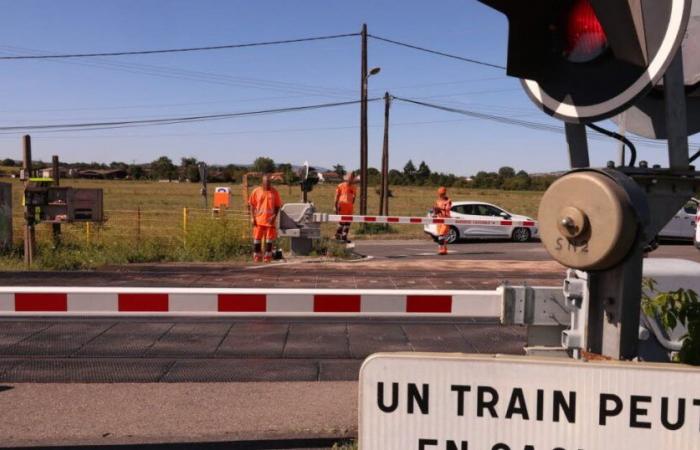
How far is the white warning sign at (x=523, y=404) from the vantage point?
73.9 inches

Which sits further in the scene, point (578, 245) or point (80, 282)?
point (80, 282)

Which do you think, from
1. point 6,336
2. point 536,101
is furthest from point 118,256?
point 536,101

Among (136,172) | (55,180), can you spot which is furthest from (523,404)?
(136,172)

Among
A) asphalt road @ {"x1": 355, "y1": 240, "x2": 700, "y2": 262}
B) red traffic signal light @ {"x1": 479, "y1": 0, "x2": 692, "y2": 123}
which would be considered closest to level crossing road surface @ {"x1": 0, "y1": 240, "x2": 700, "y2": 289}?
asphalt road @ {"x1": 355, "y1": 240, "x2": 700, "y2": 262}

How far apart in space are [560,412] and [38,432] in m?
3.62

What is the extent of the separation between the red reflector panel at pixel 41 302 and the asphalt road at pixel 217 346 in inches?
64.1

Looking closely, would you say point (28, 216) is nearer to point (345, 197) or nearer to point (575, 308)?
point (345, 197)

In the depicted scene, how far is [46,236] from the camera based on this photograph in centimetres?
1538

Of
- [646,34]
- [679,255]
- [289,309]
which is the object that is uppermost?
[646,34]

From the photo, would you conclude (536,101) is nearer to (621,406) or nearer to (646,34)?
(646,34)

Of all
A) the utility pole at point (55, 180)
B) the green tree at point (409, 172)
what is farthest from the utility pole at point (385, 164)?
the green tree at point (409, 172)

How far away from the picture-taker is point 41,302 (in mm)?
3658

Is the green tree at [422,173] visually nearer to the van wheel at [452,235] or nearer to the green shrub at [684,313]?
the van wheel at [452,235]

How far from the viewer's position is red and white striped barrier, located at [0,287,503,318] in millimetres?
3631
